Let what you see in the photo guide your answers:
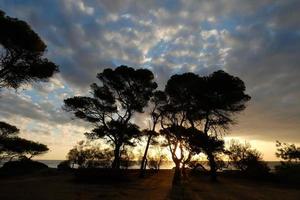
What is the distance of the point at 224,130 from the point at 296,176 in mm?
8358

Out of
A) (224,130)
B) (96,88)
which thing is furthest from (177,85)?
(96,88)

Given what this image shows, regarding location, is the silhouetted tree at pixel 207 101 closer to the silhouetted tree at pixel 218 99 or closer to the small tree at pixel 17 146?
the silhouetted tree at pixel 218 99

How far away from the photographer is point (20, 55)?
16.7m

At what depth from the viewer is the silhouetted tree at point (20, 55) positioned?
15.9 meters

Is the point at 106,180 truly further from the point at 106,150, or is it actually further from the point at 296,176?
the point at 106,150

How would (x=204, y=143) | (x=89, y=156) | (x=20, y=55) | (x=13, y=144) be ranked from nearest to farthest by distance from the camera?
1. (x=20, y=55)
2. (x=13, y=144)
3. (x=204, y=143)
4. (x=89, y=156)

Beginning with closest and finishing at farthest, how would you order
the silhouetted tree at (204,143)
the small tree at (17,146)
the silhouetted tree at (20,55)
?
1. the silhouetted tree at (20,55)
2. the small tree at (17,146)
3. the silhouetted tree at (204,143)

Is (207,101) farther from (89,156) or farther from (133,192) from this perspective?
(89,156)

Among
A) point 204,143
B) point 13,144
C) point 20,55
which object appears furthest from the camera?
point 204,143

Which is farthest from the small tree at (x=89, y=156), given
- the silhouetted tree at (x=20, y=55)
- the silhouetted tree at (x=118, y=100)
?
the silhouetted tree at (x=20, y=55)

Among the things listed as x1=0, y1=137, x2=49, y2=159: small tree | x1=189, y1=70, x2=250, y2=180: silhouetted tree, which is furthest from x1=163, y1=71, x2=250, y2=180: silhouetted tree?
x1=0, y1=137, x2=49, y2=159: small tree

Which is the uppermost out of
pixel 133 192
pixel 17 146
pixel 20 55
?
pixel 20 55

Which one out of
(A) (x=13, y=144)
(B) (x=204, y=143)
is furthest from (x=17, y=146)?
(B) (x=204, y=143)

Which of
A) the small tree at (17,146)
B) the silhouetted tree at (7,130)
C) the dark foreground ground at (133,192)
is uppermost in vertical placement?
the silhouetted tree at (7,130)
